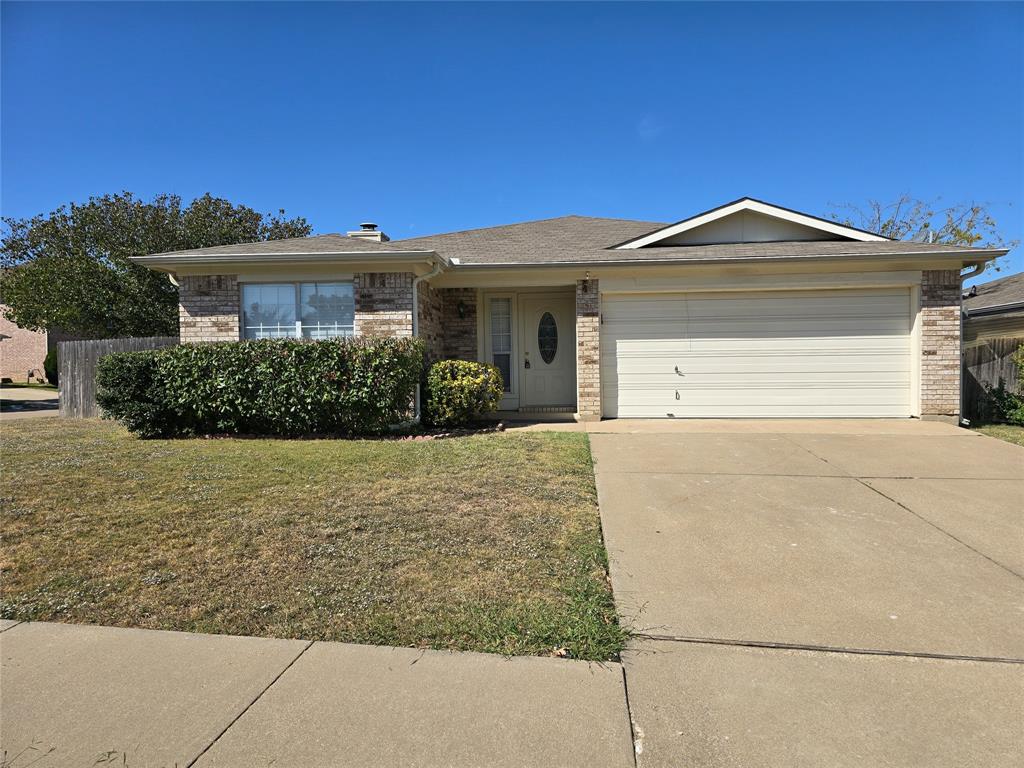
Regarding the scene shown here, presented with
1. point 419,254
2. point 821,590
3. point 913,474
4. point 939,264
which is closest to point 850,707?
point 821,590

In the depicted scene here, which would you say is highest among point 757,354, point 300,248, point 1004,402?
point 300,248

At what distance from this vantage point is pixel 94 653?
2625 millimetres

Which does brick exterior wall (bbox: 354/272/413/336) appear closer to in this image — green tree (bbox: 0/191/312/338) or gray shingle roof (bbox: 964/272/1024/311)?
gray shingle roof (bbox: 964/272/1024/311)

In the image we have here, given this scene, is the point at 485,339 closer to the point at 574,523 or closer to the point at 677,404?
the point at 677,404

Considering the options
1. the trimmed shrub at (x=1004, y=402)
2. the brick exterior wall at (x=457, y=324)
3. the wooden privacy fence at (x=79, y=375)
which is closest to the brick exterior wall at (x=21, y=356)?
the wooden privacy fence at (x=79, y=375)

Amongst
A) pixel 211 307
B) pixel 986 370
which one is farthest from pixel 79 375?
pixel 986 370

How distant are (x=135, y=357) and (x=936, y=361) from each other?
1271 cm

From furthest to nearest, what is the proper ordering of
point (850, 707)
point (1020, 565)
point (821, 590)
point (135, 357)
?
point (135, 357)
point (1020, 565)
point (821, 590)
point (850, 707)

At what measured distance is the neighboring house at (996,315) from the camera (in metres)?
Result: 12.0

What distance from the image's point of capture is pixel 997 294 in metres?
13.9

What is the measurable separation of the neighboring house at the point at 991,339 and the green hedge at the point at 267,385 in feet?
33.5

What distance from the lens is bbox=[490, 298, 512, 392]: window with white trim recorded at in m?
11.5

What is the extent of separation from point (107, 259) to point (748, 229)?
24.2 meters

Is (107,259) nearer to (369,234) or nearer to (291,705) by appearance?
(369,234)
